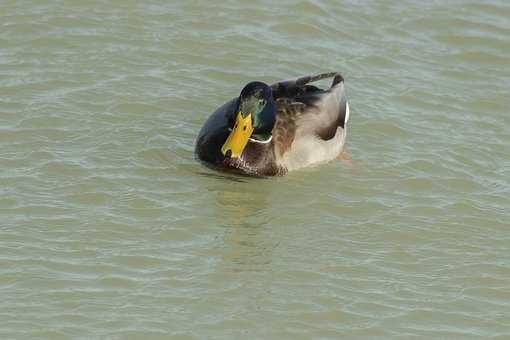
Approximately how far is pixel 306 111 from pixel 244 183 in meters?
1.11

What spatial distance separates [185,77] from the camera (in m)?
12.5

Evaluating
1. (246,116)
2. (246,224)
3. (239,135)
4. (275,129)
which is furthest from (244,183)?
(246,224)

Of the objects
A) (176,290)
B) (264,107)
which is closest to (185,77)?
(264,107)

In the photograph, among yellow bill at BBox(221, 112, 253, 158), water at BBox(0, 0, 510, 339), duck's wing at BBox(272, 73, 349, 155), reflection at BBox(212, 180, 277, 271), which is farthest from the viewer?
duck's wing at BBox(272, 73, 349, 155)

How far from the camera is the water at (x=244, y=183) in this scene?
8039 millimetres

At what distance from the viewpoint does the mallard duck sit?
35.0 feet

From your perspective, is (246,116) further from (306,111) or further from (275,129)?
(306,111)

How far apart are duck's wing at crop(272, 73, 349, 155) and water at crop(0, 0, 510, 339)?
1.04 feet

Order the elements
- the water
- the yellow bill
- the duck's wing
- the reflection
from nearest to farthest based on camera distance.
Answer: the water
the reflection
the yellow bill
the duck's wing

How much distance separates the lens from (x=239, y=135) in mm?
A: 10656

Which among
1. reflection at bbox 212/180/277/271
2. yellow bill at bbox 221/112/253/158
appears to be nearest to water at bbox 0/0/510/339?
reflection at bbox 212/180/277/271

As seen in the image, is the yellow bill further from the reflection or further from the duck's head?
the reflection

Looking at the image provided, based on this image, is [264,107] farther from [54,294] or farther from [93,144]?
[54,294]

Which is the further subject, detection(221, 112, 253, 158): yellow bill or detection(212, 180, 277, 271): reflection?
detection(221, 112, 253, 158): yellow bill
